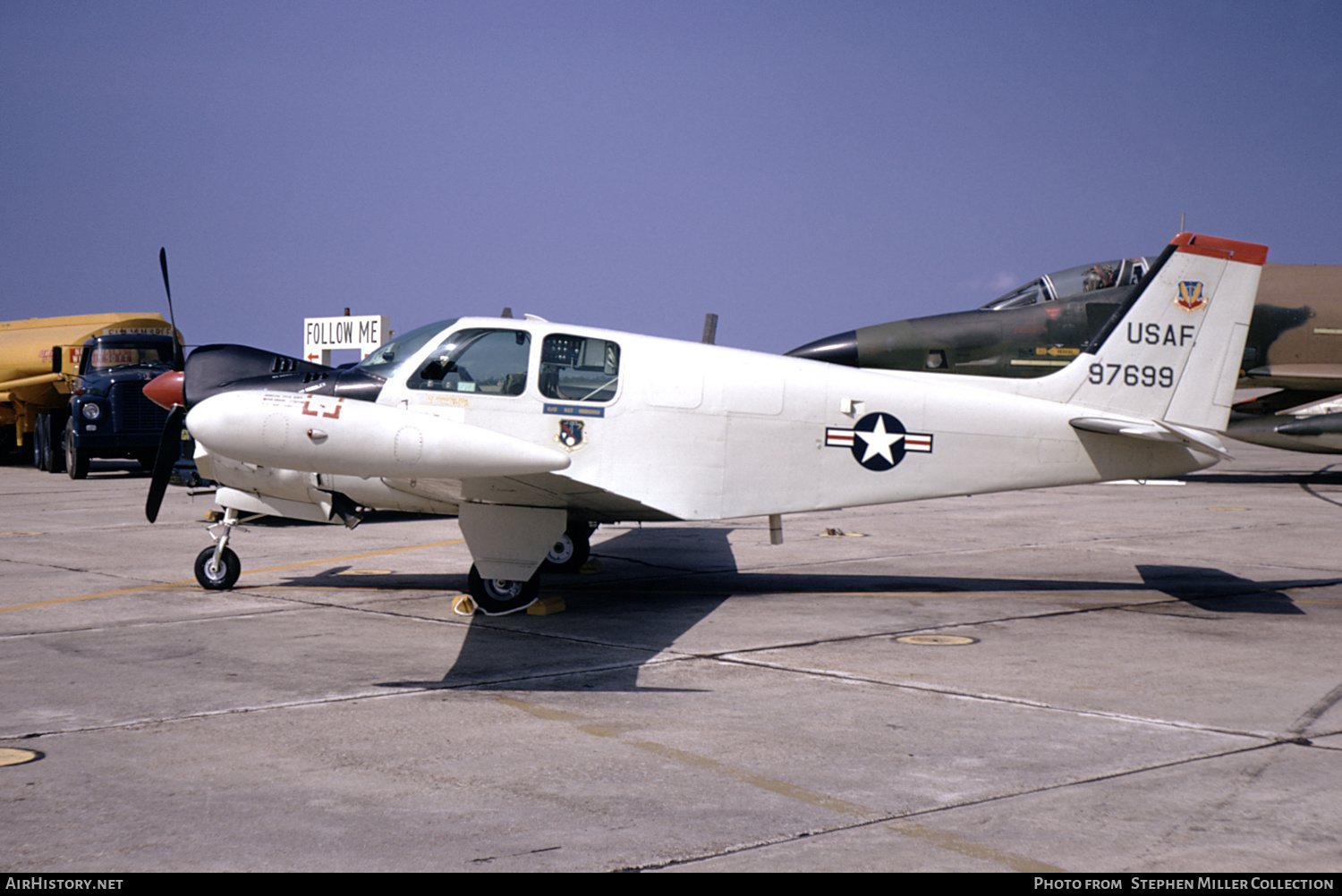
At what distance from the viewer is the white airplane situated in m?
9.38

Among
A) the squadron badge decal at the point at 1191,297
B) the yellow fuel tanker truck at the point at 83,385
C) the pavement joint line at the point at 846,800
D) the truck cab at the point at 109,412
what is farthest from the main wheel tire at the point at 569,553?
the truck cab at the point at 109,412

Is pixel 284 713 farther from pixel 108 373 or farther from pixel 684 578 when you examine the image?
pixel 108 373

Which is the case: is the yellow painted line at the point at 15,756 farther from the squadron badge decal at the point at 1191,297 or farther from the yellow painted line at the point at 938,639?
the squadron badge decal at the point at 1191,297

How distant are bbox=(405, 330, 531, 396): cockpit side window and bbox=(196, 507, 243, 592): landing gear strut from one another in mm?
2843

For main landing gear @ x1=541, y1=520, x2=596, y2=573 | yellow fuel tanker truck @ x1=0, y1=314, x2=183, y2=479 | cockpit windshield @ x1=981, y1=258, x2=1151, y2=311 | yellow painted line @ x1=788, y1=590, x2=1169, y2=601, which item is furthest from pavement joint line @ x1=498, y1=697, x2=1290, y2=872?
yellow fuel tanker truck @ x1=0, y1=314, x2=183, y2=479

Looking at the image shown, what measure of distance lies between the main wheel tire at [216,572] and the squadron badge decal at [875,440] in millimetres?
6023

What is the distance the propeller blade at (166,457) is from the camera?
1057 centimetres

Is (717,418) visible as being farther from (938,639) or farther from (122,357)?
(122,357)

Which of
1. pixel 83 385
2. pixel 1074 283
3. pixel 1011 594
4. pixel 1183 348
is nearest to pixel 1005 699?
pixel 1011 594

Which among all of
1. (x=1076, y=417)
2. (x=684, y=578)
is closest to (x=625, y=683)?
(x=684, y=578)

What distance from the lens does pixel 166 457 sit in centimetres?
1084

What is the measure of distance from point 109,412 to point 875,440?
70.2 feet

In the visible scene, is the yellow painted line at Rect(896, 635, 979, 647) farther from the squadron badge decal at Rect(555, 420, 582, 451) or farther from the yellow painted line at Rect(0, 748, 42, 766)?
the yellow painted line at Rect(0, 748, 42, 766)

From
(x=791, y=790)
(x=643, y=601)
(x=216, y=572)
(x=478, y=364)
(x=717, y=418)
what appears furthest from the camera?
(x=216, y=572)
